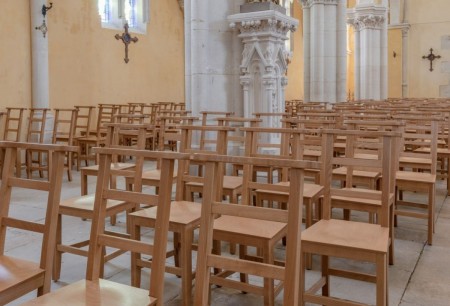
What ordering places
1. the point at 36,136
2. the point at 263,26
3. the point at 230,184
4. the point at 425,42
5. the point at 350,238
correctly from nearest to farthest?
the point at 350,238 → the point at 230,184 → the point at 263,26 → the point at 36,136 → the point at 425,42

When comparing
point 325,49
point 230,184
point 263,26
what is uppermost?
point 325,49

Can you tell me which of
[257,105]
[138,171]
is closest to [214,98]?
[257,105]

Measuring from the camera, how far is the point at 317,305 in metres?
2.77

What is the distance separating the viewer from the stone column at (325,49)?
1069 cm

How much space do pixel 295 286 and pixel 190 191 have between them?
87.1 inches

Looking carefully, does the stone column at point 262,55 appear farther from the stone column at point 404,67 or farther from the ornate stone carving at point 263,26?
the stone column at point 404,67

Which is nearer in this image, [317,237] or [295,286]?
[295,286]

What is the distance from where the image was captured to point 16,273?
2.09 metres

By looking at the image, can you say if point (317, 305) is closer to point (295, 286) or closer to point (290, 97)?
point (295, 286)

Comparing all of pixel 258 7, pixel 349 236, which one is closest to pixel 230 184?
pixel 349 236

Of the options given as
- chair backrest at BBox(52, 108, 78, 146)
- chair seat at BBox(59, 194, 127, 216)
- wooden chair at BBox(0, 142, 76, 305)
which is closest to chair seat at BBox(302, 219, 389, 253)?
wooden chair at BBox(0, 142, 76, 305)

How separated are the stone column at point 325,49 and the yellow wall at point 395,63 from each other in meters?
7.06

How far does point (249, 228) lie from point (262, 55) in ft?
12.3

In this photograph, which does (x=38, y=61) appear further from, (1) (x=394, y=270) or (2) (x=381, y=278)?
(2) (x=381, y=278)
